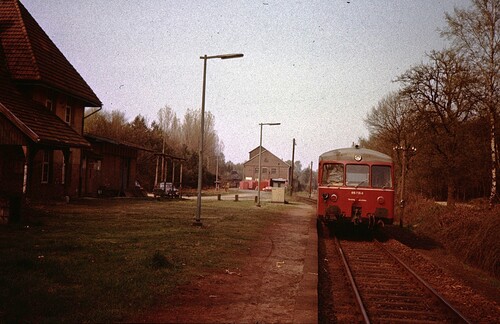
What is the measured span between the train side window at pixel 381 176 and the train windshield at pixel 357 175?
25 cm

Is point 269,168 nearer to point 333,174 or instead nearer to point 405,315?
point 333,174

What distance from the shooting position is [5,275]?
21.7ft

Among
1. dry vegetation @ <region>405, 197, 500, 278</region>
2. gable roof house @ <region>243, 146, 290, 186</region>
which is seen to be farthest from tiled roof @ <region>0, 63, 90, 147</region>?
gable roof house @ <region>243, 146, 290, 186</region>

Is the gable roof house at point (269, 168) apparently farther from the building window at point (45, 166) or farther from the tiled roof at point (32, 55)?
the building window at point (45, 166)

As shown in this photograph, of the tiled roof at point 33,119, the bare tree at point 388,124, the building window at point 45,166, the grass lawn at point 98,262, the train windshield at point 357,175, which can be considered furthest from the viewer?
the bare tree at point 388,124

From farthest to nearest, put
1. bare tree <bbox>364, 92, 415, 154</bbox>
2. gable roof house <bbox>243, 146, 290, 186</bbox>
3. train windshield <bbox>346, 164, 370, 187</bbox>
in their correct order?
gable roof house <bbox>243, 146, 290, 186</bbox> → bare tree <bbox>364, 92, 415, 154</bbox> → train windshield <bbox>346, 164, 370, 187</bbox>

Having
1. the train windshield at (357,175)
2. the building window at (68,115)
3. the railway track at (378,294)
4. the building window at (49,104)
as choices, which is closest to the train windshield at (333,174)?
the train windshield at (357,175)

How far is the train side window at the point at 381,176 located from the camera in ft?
49.2

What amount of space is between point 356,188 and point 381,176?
106 cm

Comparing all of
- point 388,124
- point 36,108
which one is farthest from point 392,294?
point 388,124

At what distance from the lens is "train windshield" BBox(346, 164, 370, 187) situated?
15.1 meters

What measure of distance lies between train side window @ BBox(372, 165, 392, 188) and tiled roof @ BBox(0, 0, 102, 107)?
14.7 metres

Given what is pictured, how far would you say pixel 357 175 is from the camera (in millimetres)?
15297

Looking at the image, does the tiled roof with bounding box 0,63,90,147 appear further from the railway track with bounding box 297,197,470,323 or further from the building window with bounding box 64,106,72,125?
the railway track with bounding box 297,197,470,323
